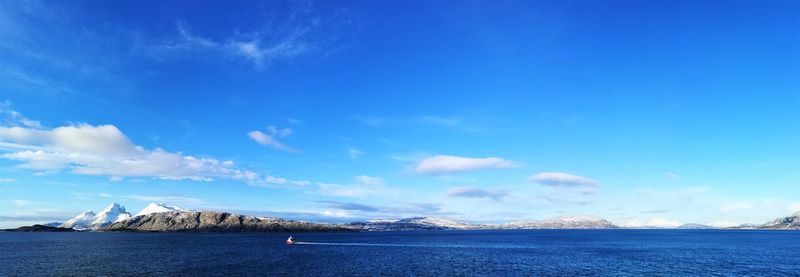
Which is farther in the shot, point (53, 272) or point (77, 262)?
point (77, 262)

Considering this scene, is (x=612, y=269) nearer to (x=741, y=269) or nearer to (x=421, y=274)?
(x=741, y=269)

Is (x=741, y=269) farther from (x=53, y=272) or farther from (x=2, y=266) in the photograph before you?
(x=2, y=266)

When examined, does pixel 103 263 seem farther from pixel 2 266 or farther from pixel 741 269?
pixel 741 269

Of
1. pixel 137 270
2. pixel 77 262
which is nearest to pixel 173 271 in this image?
pixel 137 270

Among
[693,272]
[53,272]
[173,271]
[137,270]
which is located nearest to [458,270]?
[693,272]

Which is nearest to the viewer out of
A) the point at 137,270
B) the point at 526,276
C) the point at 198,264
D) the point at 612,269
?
the point at 526,276

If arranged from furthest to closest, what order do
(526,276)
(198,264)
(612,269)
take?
(198,264)
(612,269)
(526,276)

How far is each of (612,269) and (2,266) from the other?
125386 mm

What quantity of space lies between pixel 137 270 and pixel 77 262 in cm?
2774

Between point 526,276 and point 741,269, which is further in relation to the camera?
point 741,269

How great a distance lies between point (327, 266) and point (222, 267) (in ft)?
68.8

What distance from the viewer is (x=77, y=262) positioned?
4259 inches

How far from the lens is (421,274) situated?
286 ft

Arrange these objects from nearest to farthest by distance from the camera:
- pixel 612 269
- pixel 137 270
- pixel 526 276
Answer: pixel 526 276
pixel 137 270
pixel 612 269
